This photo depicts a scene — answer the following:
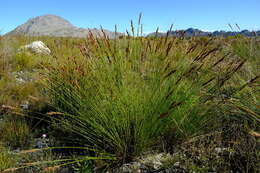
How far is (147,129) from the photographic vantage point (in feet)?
6.38

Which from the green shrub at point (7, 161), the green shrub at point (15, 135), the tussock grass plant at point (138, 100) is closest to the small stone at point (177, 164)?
the tussock grass plant at point (138, 100)

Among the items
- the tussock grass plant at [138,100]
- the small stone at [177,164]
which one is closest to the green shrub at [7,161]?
the tussock grass plant at [138,100]

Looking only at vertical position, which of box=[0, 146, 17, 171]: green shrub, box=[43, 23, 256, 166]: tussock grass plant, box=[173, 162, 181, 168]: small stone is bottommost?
box=[173, 162, 181, 168]: small stone

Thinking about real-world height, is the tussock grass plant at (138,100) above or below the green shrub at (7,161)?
above

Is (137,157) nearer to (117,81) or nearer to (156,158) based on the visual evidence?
(156,158)

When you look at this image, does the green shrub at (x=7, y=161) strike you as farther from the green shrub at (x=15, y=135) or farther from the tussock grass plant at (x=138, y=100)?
the tussock grass plant at (x=138, y=100)

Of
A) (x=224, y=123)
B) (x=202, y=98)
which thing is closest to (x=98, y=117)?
(x=202, y=98)

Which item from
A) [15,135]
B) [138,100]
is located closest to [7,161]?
[15,135]

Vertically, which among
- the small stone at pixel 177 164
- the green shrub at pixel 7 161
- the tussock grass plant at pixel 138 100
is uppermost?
the tussock grass plant at pixel 138 100

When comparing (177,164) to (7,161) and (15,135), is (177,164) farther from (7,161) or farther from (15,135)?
(15,135)

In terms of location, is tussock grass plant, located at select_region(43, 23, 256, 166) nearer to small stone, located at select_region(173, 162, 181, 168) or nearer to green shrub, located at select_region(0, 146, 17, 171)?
small stone, located at select_region(173, 162, 181, 168)

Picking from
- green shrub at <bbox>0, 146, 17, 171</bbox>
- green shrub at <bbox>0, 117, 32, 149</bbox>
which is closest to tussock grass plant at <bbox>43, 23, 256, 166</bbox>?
green shrub at <bbox>0, 146, 17, 171</bbox>

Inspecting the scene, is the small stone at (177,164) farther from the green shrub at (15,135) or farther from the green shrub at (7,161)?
the green shrub at (15,135)

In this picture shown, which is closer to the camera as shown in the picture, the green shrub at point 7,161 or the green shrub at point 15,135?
the green shrub at point 7,161
